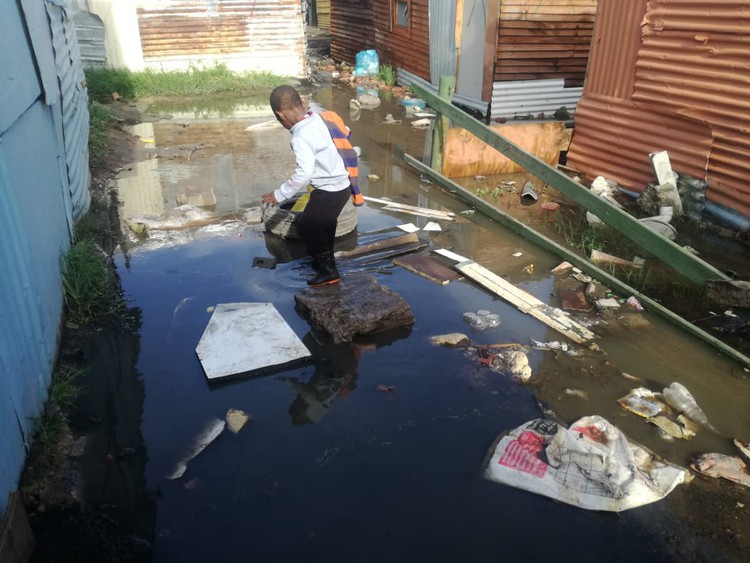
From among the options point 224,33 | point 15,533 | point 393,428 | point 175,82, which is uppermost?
point 224,33

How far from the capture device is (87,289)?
4.35m

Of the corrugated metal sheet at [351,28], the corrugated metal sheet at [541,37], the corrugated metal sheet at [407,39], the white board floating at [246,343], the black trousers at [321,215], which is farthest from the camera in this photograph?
the corrugated metal sheet at [351,28]

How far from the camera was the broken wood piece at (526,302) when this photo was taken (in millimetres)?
4332

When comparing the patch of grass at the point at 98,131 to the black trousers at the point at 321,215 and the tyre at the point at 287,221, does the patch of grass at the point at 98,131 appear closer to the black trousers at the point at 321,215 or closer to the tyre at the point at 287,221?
the tyre at the point at 287,221

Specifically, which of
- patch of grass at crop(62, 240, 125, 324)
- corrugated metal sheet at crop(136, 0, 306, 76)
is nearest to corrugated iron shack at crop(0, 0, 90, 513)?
patch of grass at crop(62, 240, 125, 324)

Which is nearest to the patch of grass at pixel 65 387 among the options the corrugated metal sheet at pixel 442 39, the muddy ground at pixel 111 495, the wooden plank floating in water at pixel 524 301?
the muddy ground at pixel 111 495

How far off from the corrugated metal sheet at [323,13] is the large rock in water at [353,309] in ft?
90.1

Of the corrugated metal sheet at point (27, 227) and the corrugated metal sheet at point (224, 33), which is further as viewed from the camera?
the corrugated metal sheet at point (224, 33)

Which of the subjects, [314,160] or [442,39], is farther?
[442,39]

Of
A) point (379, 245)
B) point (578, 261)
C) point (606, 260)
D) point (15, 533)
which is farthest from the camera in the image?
point (379, 245)

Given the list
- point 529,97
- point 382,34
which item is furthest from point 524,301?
point 382,34

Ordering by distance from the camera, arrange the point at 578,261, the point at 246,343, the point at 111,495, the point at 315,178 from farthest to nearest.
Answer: the point at 578,261 → the point at 315,178 → the point at 246,343 → the point at 111,495

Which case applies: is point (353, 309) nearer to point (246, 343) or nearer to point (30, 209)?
point (246, 343)

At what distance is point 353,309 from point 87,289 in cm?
212
